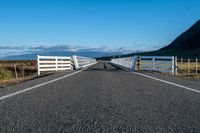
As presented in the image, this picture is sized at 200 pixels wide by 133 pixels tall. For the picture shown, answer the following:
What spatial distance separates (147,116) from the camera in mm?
6035

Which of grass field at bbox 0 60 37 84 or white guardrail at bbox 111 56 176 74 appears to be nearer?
grass field at bbox 0 60 37 84

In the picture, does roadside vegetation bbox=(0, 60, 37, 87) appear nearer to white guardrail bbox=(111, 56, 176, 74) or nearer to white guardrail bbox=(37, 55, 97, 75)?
white guardrail bbox=(37, 55, 97, 75)

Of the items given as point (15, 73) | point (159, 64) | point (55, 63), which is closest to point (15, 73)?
point (15, 73)

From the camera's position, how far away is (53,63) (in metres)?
26.2

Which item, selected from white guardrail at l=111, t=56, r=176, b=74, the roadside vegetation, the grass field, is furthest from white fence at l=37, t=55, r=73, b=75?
white guardrail at l=111, t=56, r=176, b=74

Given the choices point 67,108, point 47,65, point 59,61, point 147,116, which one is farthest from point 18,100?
point 59,61

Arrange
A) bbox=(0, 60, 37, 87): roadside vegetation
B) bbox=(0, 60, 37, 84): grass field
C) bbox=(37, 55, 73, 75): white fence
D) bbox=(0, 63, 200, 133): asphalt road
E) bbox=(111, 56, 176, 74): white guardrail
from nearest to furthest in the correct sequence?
bbox=(0, 63, 200, 133): asphalt road
bbox=(0, 60, 37, 87): roadside vegetation
bbox=(0, 60, 37, 84): grass field
bbox=(37, 55, 73, 75): white fence
bbox=(111, 56, 176, 74): white guardrail

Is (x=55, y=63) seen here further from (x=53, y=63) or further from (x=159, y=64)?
(x=159, y=64)

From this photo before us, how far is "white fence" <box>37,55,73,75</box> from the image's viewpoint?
76.4 feet

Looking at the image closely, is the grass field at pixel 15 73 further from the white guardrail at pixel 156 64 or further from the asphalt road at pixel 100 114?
the white guardrail at pixel 156 64

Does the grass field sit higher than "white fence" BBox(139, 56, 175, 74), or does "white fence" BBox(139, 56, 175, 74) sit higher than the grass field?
"white fence" BBox(139, 56, 175, 74)

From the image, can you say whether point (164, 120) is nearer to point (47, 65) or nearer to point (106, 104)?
point (106, 104)

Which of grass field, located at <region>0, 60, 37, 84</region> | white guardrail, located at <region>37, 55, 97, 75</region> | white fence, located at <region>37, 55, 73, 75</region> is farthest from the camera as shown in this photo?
white guardrail, located at <region>37, 55, 97, 75</region>

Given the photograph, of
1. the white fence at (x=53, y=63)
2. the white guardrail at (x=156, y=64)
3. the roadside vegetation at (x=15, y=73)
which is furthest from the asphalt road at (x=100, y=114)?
the white guardrail at (x=156, y=64)
